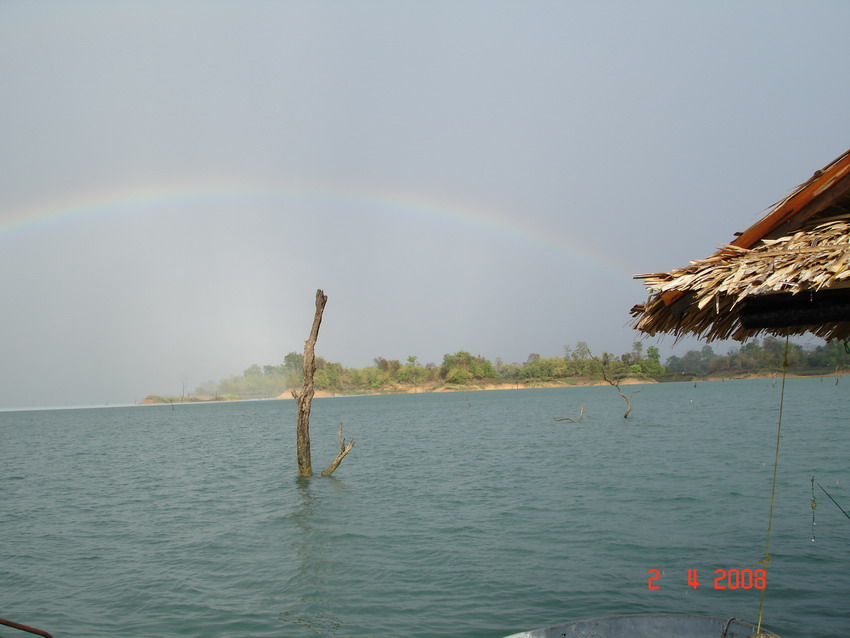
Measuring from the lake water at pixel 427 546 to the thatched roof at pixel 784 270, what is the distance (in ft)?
13.9

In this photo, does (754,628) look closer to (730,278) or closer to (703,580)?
(730,278)

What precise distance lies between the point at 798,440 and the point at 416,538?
21920 millimetres

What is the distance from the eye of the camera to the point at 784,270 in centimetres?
447

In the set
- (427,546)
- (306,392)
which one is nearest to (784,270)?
(427,546)

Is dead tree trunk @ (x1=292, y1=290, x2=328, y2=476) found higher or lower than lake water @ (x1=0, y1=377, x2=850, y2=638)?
higher

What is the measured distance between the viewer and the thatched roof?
443 centimetres

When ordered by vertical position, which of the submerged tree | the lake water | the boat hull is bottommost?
the lake water

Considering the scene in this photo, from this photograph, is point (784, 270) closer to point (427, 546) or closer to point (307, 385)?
point (427, 546)
